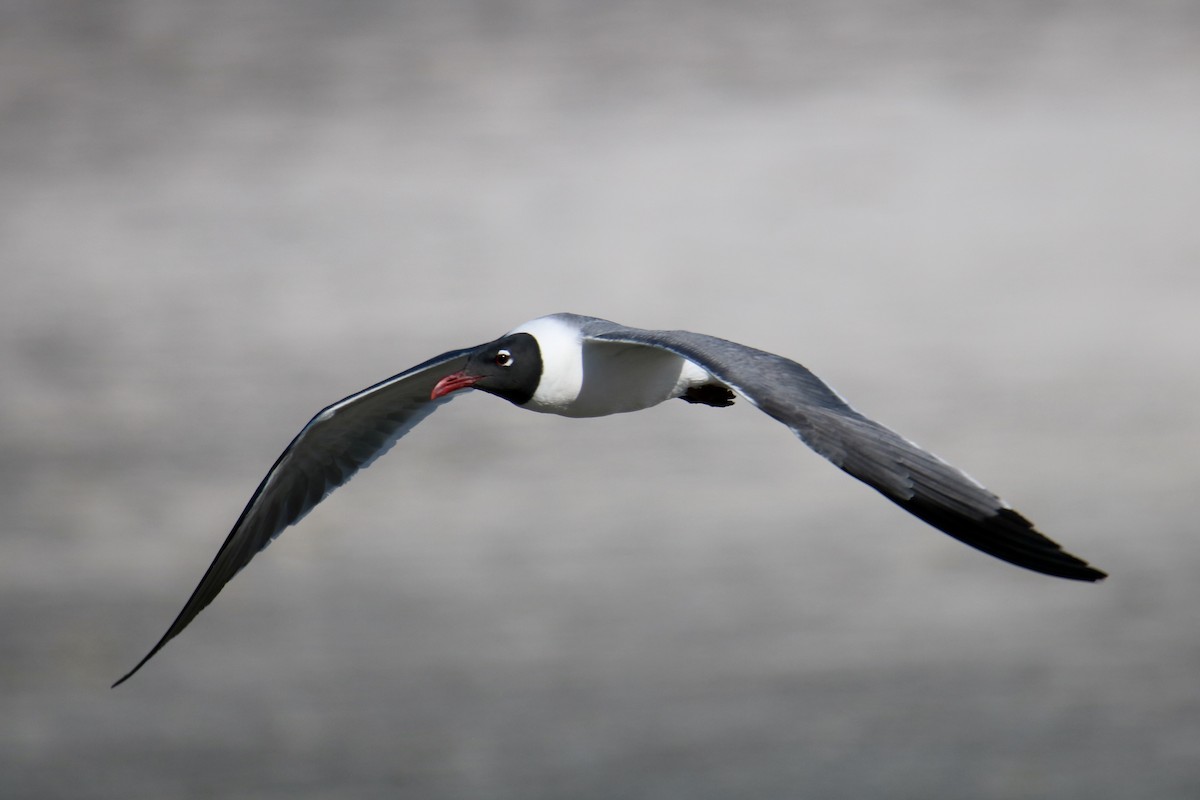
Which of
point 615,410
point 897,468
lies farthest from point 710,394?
point 897,468

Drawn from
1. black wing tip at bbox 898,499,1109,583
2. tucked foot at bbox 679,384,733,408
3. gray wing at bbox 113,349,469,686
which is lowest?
black wing tip at bbox 898,499,1109,583

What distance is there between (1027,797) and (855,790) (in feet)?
3.26

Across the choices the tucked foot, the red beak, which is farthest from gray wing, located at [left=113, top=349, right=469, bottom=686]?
A: the tucked foot

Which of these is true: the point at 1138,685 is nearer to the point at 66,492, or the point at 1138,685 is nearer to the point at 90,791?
the point at 90,791

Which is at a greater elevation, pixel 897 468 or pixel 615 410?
pixel 615 410

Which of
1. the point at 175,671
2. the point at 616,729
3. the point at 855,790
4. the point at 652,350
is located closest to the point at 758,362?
the point at 652,350

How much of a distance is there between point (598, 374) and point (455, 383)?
2.08 feet

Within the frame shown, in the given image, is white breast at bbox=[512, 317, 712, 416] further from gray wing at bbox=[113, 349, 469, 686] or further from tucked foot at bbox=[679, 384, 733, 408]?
gray wing at bbox=[113, 349, 469, 686]

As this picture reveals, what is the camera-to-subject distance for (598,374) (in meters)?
8.13

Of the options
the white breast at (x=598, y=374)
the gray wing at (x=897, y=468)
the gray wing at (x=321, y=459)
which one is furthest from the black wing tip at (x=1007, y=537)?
the gray wing at (x=321, y=459)

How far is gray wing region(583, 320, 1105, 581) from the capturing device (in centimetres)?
596

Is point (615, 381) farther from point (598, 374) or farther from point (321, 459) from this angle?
point (321, 459)

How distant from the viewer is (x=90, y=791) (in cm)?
1158

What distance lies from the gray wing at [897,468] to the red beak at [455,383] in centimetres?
132
